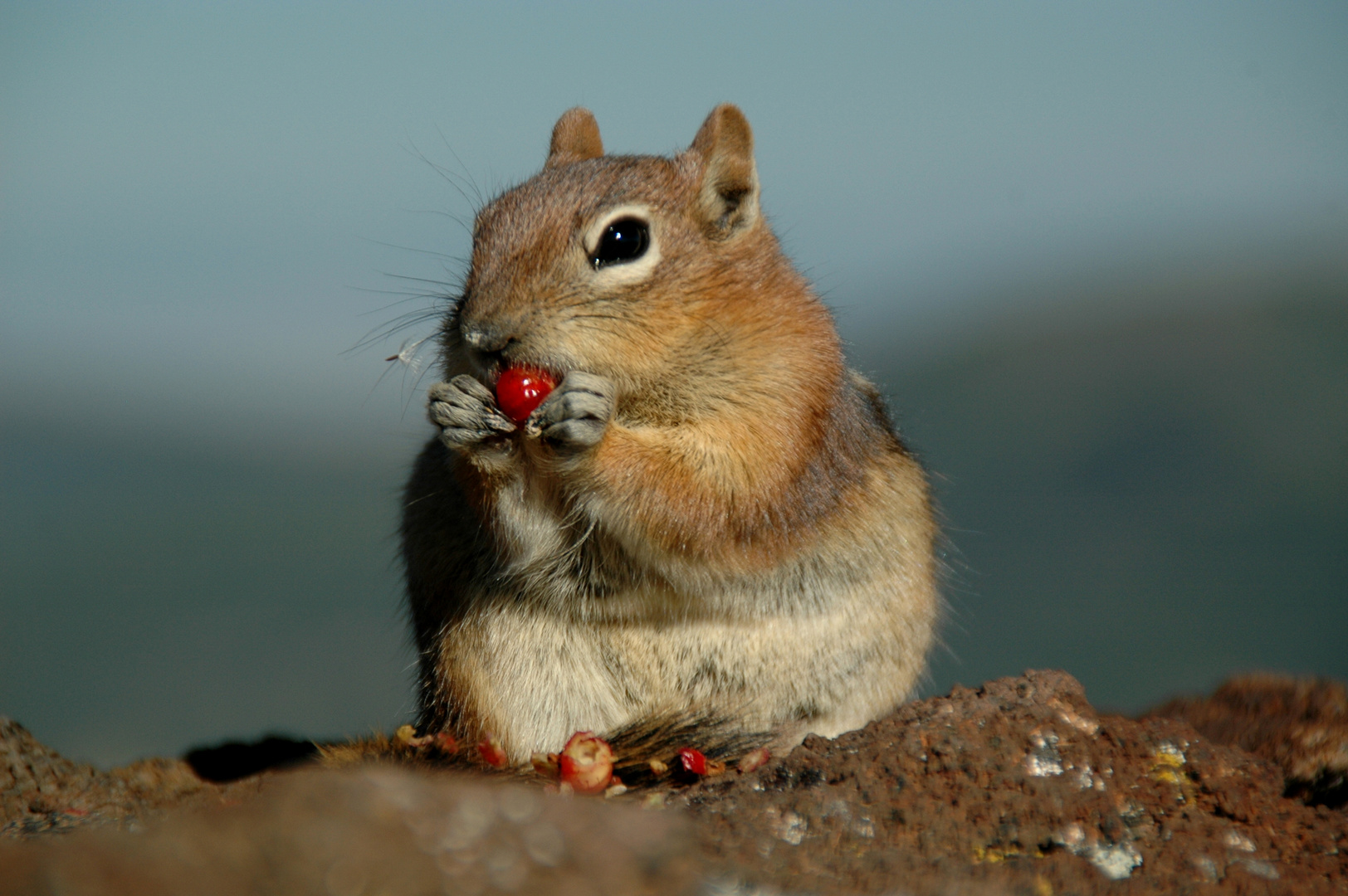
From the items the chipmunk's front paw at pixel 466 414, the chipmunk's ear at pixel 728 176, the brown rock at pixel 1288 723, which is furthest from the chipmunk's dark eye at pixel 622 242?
the brown rock at pixel 1288 723

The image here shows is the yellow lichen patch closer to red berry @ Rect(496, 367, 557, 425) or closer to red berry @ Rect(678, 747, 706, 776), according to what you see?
red berry @ Rect(678, 747, 706, 776)

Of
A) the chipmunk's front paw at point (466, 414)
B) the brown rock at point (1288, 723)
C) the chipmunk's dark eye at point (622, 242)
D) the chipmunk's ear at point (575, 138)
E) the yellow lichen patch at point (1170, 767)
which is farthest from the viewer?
the chipmunk's ear at point (575, 138)

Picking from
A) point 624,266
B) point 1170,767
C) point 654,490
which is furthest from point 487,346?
point 1170,767

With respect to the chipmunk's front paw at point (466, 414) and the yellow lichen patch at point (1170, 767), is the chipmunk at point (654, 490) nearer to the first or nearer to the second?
the chipmunk's front paw at point (466, 414)

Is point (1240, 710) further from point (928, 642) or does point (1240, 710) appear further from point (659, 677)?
point (659, 677)

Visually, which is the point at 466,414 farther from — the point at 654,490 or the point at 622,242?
the point at 622,242

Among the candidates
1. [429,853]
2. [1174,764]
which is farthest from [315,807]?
[1174,764]

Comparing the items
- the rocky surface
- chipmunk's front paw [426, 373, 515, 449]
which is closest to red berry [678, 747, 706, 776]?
the rocky surface
